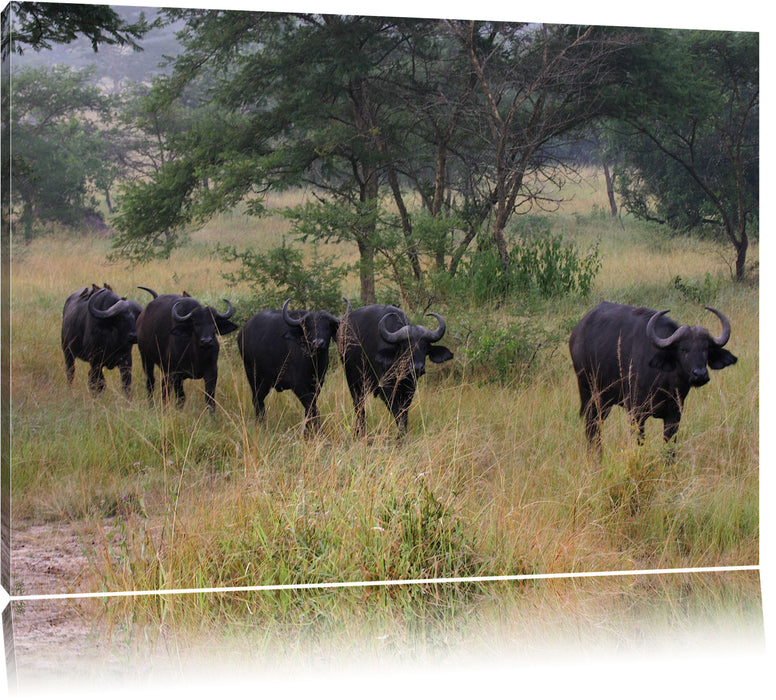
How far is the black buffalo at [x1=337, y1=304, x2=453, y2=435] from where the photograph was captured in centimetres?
634

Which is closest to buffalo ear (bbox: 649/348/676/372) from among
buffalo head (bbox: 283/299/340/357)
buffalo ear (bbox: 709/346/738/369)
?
buffalo ear (bbox: 709/346/738/369)

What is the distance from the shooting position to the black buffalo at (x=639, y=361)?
19.0ft

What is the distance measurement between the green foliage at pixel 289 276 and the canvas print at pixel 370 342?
0.10 feet

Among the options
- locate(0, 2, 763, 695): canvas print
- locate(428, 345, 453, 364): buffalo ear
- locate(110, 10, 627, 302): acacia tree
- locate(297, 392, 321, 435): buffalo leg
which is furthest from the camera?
locate(428, 345, 453, 364): buffalo ear

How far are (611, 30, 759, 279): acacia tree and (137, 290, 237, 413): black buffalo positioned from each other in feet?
10.7

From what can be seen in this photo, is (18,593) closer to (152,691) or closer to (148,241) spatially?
(152,691)

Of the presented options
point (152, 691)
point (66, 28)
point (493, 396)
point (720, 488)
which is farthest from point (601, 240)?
point (152, 691)

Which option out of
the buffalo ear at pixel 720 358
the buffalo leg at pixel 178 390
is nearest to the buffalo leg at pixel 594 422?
the buffalo ear at pixel 720 358

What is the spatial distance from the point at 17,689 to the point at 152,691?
2.28 feet

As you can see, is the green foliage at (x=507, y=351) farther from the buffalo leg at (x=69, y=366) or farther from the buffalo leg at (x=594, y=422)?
the buffalo leg at (x=69, y=366)

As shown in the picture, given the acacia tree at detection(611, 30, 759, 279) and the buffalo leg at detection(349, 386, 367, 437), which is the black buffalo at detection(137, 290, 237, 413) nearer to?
the buffalo leg at detection(349, 386, 367, 437)

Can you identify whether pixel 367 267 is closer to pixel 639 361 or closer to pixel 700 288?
pixel 639 361

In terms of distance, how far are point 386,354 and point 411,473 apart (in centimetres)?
148

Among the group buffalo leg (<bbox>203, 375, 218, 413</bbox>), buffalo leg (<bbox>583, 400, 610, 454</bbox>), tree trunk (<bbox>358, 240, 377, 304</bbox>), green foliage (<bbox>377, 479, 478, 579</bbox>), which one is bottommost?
green foliage (<bbox>377, 479, 478, 579</bbox>)
